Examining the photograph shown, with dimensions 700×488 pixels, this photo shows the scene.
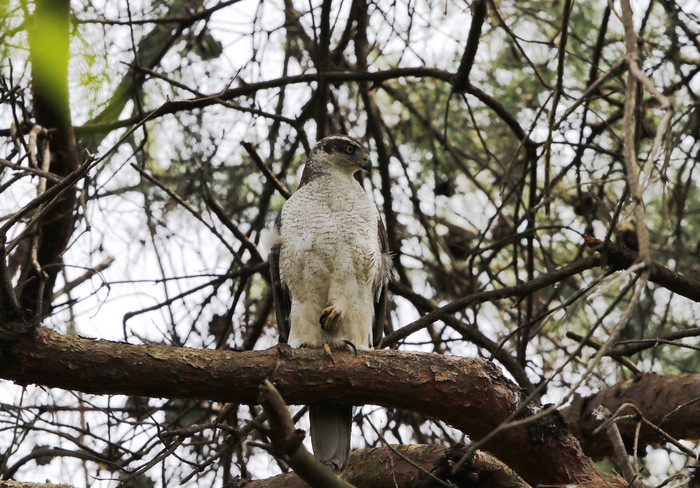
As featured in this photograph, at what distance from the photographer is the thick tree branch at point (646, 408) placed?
3.99 meters

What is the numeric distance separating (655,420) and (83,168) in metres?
3.21

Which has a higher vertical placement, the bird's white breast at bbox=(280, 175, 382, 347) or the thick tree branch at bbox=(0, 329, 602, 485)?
the bird's white breast at bbox=(280, 175, 382, 347)

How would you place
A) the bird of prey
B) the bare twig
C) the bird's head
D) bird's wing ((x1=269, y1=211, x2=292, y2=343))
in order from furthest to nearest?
the bird's head → bird's wing ((x1=269, y1=211, x2=292, y2=343)) → the bird of prey → the bare twig

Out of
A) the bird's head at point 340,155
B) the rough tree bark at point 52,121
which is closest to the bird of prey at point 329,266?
the bird's head at point 340,155

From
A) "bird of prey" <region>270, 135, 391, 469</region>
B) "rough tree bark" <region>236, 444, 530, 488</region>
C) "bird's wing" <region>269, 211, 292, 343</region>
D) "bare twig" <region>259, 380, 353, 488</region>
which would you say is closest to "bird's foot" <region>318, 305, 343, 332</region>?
"bird of prey" <region>270, 135, 391, 469</region>

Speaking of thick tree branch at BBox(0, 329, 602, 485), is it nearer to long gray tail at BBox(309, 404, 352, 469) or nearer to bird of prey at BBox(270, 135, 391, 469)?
long gray tail at BBox(309, 404, 352, 469)

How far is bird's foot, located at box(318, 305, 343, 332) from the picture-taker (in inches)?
165

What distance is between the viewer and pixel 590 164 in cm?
581

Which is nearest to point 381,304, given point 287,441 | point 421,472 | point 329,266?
point 329,266

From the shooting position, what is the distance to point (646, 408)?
411cm

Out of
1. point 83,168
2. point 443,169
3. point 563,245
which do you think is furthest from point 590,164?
point 83,168

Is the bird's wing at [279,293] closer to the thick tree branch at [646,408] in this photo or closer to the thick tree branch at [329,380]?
the thick tree branch at [329,380]

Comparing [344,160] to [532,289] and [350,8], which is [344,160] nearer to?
[350,8]

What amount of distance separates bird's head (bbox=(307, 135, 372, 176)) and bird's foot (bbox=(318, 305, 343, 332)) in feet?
3.57
